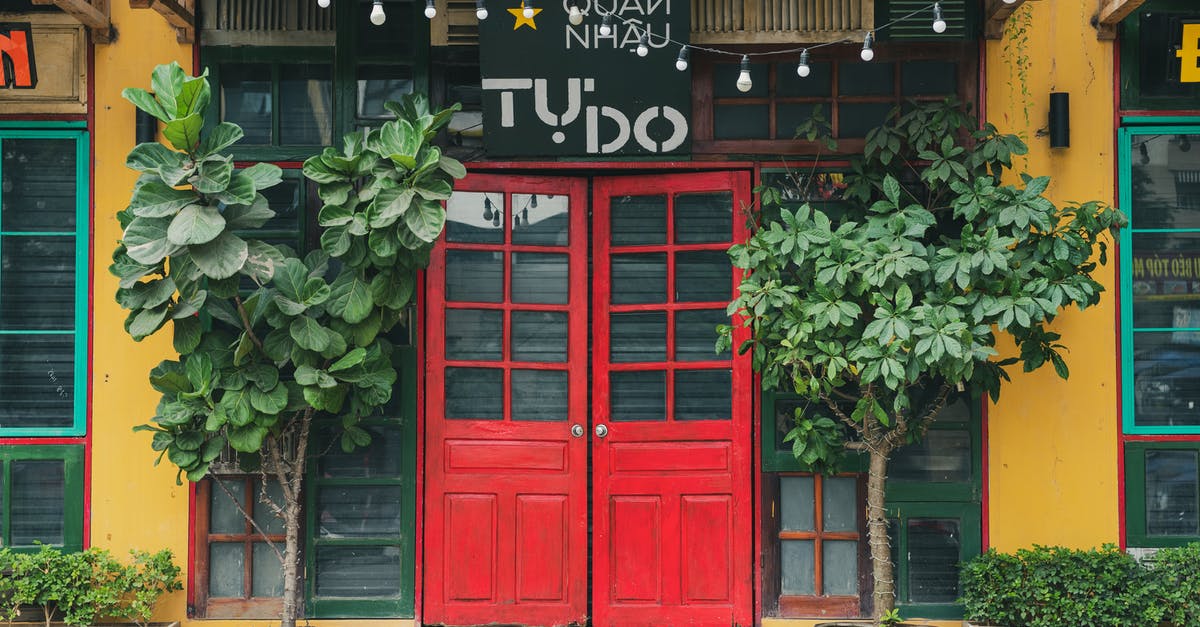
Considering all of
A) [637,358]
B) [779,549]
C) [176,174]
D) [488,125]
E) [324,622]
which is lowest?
[324,622]

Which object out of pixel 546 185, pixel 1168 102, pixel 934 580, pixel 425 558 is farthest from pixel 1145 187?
Result: pixel 425 558

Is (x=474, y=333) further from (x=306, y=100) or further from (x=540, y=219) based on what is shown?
(x=306, y=100)

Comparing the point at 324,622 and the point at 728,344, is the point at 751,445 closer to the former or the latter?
the point at 728,344

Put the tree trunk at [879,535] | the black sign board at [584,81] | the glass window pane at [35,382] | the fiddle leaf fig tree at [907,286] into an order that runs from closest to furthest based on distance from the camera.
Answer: the fiddle leaf fig tree at [907,286] < the tree trunk at [879,535] < the black sign board at [584,81] < the glass window pane at [35,382]

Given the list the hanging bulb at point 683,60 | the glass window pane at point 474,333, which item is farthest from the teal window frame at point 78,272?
the hanging bulb at point 683,60

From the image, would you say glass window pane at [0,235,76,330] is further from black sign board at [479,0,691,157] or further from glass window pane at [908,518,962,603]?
glass window pane at [908,518,962,603]

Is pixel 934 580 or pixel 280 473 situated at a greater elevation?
pixel 280 473

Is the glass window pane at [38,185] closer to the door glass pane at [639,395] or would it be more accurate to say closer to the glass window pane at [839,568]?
the door glass pane at [639,395]

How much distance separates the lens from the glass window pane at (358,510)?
5.62 metres

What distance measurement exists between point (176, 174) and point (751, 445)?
312 cm

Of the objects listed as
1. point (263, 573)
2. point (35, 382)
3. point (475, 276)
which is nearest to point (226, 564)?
Result: point (263, 573)

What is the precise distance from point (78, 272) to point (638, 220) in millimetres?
2957

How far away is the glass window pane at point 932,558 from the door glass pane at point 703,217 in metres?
1.83

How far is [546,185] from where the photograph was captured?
575 centimetres
